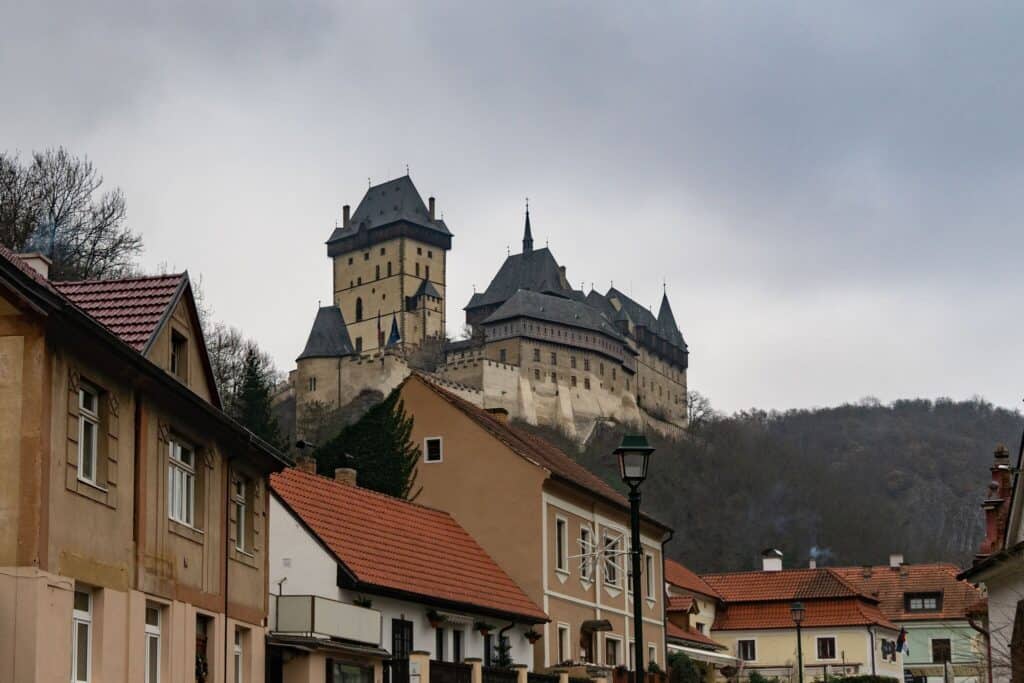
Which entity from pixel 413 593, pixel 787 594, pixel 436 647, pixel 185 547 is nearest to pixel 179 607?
pixel 185 547

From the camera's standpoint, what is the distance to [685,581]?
63.4m

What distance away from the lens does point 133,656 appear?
1844cm

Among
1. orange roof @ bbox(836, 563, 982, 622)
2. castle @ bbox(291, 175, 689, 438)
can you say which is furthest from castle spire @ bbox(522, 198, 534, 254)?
orange roof @ bbox(836, 563, 982, 622)

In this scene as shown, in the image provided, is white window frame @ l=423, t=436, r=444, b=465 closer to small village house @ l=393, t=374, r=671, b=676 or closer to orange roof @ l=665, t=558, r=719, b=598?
small village house @ l=393, t=374, r=671, b=676

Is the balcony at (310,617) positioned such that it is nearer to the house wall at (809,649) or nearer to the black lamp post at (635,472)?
the black lamp post at (635,472)

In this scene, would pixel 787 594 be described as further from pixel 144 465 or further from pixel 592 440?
pixel 592 440

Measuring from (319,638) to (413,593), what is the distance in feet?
16.1

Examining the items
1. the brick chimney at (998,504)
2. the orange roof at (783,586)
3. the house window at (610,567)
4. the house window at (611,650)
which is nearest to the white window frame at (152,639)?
the brick chimney at (998,504)

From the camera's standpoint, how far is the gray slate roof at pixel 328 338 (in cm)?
16788

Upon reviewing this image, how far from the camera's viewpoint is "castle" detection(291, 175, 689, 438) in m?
164

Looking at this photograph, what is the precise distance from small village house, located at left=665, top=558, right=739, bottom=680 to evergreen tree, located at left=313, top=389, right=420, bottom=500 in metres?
11.3

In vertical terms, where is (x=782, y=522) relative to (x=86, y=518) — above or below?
above

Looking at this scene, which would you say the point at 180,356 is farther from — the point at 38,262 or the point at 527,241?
the point at 527,241

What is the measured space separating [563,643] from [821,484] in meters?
105
